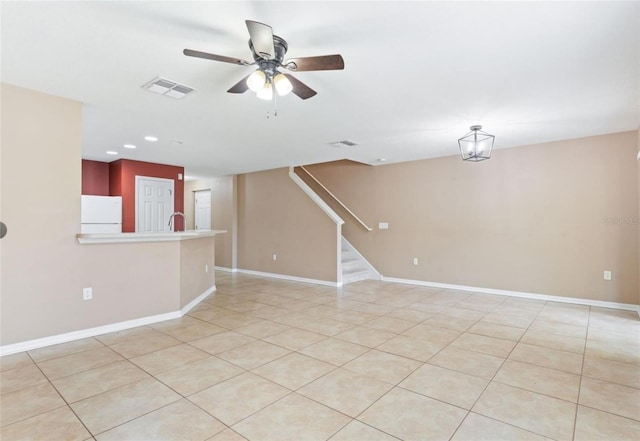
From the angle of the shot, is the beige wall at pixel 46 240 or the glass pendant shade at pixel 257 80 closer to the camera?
the glass pendant shade at pixel 257 80

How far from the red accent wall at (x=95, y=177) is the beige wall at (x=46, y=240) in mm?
3456

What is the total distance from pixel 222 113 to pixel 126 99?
0.93 m

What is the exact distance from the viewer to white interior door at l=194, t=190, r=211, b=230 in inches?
341

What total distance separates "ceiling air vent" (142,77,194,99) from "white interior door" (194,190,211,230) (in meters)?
5.81

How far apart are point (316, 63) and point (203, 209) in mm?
7521

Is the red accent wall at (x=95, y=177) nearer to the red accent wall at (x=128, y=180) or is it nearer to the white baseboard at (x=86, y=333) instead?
the red accent wall at (x=128, y=180)

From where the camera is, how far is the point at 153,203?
645 centimetres

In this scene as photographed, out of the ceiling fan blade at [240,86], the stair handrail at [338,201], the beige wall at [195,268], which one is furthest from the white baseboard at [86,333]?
the stair handrail at [338,201]

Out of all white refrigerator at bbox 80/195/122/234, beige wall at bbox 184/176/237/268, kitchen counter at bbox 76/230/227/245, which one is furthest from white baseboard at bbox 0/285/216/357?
beige wall at bbox 184/176/237/268

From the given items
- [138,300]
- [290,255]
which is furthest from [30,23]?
[290,255]

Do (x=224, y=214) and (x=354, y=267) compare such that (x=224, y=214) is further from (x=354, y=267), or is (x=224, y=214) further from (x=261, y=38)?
(x=261, y=38)

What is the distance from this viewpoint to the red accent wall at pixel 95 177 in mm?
6172

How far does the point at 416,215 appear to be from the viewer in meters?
6.27

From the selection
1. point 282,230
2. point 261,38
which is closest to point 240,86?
point 261,38
